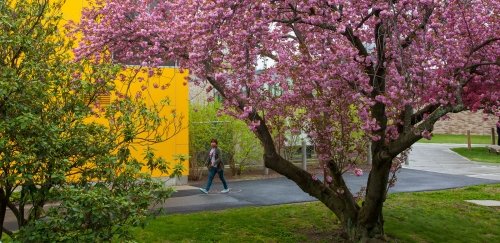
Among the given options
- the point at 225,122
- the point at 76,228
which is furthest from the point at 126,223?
the point at 225,122

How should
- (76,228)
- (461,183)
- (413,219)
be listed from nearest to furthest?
(76,228) → (413,219) → (461,183)

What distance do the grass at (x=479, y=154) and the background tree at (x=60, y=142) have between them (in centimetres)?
2180

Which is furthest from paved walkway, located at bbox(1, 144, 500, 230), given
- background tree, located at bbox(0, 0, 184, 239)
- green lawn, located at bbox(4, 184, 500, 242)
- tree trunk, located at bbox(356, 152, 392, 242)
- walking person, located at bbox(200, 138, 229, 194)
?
background tree, located at bbox(0, 0, 184, 239)

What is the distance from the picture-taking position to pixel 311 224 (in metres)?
10.3

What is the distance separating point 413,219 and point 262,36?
5735 millimetres

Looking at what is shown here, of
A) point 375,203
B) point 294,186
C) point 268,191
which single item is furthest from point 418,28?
point 294,186

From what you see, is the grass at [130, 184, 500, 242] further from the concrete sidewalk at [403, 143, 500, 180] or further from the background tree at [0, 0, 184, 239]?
the concrete sidewalk at [403, 143, 500, 180]

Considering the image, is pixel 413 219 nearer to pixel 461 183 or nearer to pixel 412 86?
pixel 412 86

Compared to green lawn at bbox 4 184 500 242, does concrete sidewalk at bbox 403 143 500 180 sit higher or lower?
higher

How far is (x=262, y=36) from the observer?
24.0 ft

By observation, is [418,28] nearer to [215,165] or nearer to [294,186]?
[215,165]

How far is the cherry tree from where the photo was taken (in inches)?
272

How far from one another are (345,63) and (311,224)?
4.17 m

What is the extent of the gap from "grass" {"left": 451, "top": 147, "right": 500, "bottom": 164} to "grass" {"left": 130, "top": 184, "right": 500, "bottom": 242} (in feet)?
41.0
